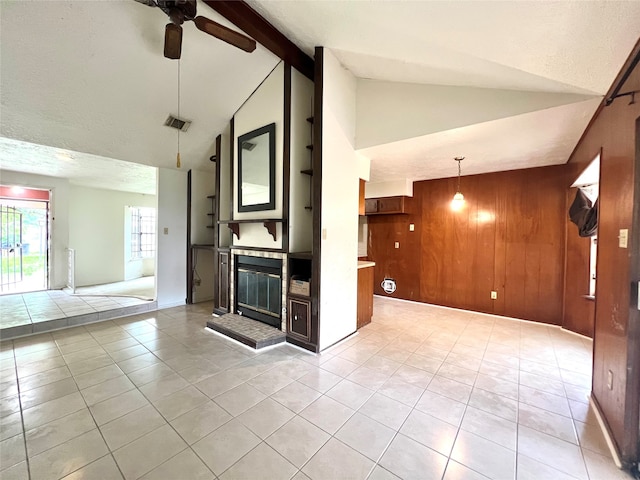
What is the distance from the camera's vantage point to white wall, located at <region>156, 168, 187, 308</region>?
4562 millimetres

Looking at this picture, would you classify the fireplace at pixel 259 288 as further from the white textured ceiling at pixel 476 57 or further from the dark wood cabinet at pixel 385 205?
the dark wood cabinet at pixel 385 205

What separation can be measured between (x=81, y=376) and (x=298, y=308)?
210 cm

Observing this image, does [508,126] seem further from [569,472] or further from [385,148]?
[569,472]

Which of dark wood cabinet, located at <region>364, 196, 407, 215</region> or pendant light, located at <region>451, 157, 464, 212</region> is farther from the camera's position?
dark wood cabinet, located at <region>364, 196, 407, 215</region>

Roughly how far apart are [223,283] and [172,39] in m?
3.21

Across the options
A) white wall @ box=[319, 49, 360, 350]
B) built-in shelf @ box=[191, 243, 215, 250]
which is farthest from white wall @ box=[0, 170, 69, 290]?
white wall @ box=[319, 49, 360, 350]

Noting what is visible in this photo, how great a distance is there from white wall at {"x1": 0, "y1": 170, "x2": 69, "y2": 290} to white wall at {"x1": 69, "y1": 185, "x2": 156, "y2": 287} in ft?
0.93

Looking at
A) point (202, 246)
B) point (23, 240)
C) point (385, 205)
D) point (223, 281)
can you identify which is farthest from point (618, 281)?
point (23, 240)

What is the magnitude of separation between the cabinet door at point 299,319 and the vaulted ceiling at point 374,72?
7.06 feet

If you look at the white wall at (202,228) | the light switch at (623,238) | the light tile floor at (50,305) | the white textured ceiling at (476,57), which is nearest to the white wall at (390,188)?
the white textured ceiling at (476,57)

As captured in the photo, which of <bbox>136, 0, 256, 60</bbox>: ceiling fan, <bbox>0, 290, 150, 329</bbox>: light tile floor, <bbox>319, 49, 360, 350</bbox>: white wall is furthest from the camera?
<bbox>0, 290, 150, 329</bbox>: light tile floor

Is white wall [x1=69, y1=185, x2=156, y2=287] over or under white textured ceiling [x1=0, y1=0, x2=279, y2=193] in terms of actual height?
under

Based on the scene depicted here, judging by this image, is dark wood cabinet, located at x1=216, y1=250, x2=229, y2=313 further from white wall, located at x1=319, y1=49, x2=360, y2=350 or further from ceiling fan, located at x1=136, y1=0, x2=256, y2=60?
ceiling fan, located at x1=136, y1=0, x2=256, y2=60

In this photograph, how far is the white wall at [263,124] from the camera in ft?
10.7
